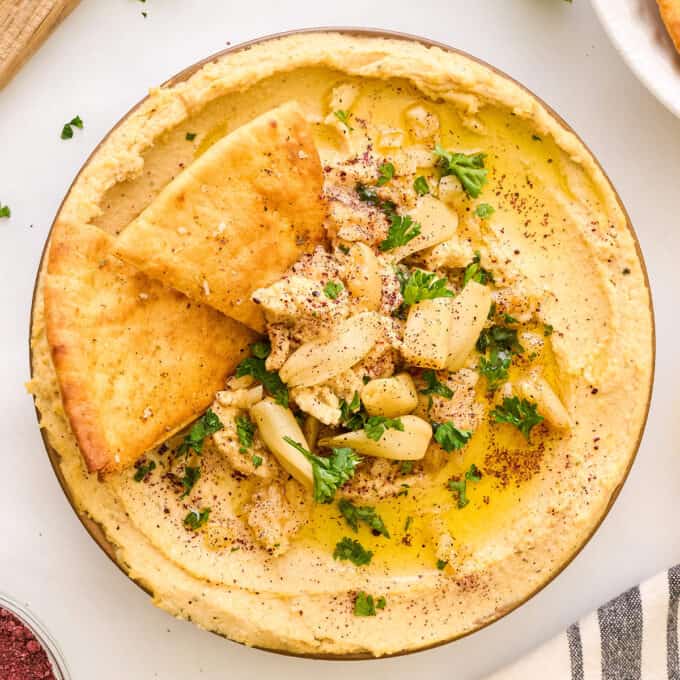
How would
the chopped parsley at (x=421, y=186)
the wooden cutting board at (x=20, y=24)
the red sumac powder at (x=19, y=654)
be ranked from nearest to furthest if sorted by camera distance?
the chopped parsley at (x=421, y=186), the wooden cutting board at (x=20, y=24), the red sumac powder at (x=19, y=654)

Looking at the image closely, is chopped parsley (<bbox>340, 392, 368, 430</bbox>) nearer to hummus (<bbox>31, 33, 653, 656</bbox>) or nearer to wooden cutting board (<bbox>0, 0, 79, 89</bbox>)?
hummus (<bbox>31, 33, 653, 656</bbox>)

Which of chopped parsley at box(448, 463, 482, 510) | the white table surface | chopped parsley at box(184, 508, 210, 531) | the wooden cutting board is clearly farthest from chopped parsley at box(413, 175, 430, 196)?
the wooden cutting board

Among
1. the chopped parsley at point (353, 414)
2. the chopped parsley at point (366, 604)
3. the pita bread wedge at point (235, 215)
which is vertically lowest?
the chopped parsley at point (366, 604)

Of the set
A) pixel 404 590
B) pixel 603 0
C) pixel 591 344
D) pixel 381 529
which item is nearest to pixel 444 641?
pixel 404 590

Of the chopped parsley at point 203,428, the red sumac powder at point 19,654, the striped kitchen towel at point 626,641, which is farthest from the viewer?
the striped kitchen towel at point 626,641

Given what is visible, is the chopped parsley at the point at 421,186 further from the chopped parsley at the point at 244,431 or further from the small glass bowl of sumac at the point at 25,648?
the small glass bowl of sumac at the point at 25,648

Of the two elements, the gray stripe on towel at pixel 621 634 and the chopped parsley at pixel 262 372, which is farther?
the gray stripe on towel at pixel 621 634

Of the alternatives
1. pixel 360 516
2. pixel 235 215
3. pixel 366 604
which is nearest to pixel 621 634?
pixel 366 604

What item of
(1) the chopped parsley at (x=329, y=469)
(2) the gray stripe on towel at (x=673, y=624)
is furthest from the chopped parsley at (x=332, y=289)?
(2) the gray stripe on towel at (x=673, y=624)
